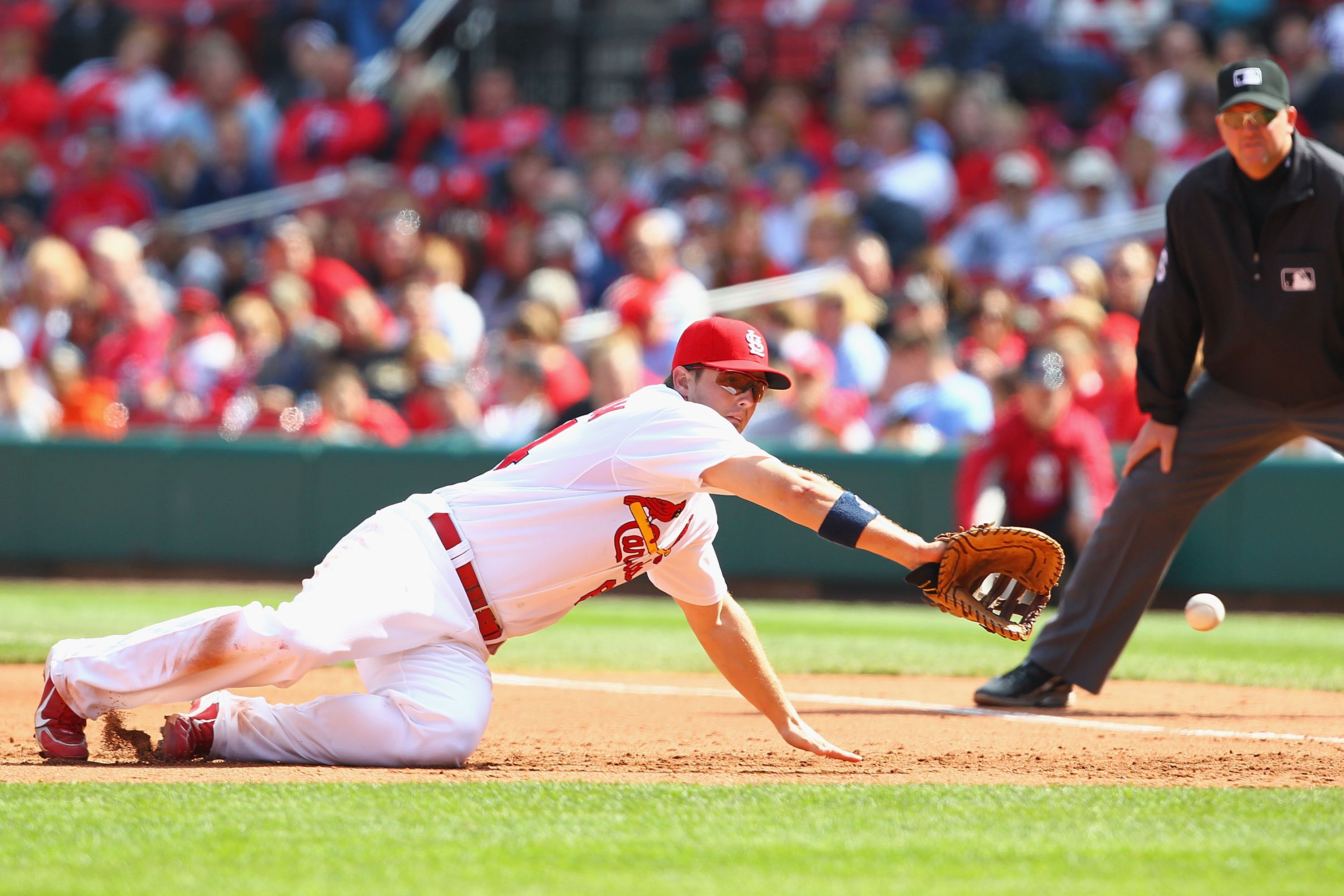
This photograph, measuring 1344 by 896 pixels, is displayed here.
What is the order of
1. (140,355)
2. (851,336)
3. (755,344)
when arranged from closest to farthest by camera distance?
(755,344), (851,336), (140,355)

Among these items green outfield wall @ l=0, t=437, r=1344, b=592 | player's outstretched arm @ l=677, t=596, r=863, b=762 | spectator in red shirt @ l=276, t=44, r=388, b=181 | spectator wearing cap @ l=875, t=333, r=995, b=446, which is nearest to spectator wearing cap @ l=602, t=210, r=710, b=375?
green outfield wall @ l=0, t=437, r=1344, b=592

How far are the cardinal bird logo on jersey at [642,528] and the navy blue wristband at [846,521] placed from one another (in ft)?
1.80

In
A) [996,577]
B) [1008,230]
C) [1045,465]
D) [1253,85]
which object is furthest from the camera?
[1008,230]

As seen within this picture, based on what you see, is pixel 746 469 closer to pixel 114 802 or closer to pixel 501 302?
pixel 114 802

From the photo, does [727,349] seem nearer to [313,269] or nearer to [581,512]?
[581,512]

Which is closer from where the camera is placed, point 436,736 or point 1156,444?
point 436,736

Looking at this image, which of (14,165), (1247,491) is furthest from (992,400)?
(14,165)

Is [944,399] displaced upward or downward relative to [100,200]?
downward

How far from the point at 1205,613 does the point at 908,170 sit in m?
7.44

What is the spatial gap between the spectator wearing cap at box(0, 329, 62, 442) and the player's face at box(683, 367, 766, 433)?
28.5ft

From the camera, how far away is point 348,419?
11445 mm

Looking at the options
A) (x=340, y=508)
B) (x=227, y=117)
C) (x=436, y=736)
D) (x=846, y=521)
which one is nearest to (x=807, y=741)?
(x=846, y=521)

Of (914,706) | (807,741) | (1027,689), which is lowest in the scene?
(914,706)

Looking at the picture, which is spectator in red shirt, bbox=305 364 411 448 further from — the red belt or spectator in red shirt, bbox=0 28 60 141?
spectator in red shirt, bbox=0 28 60 141
